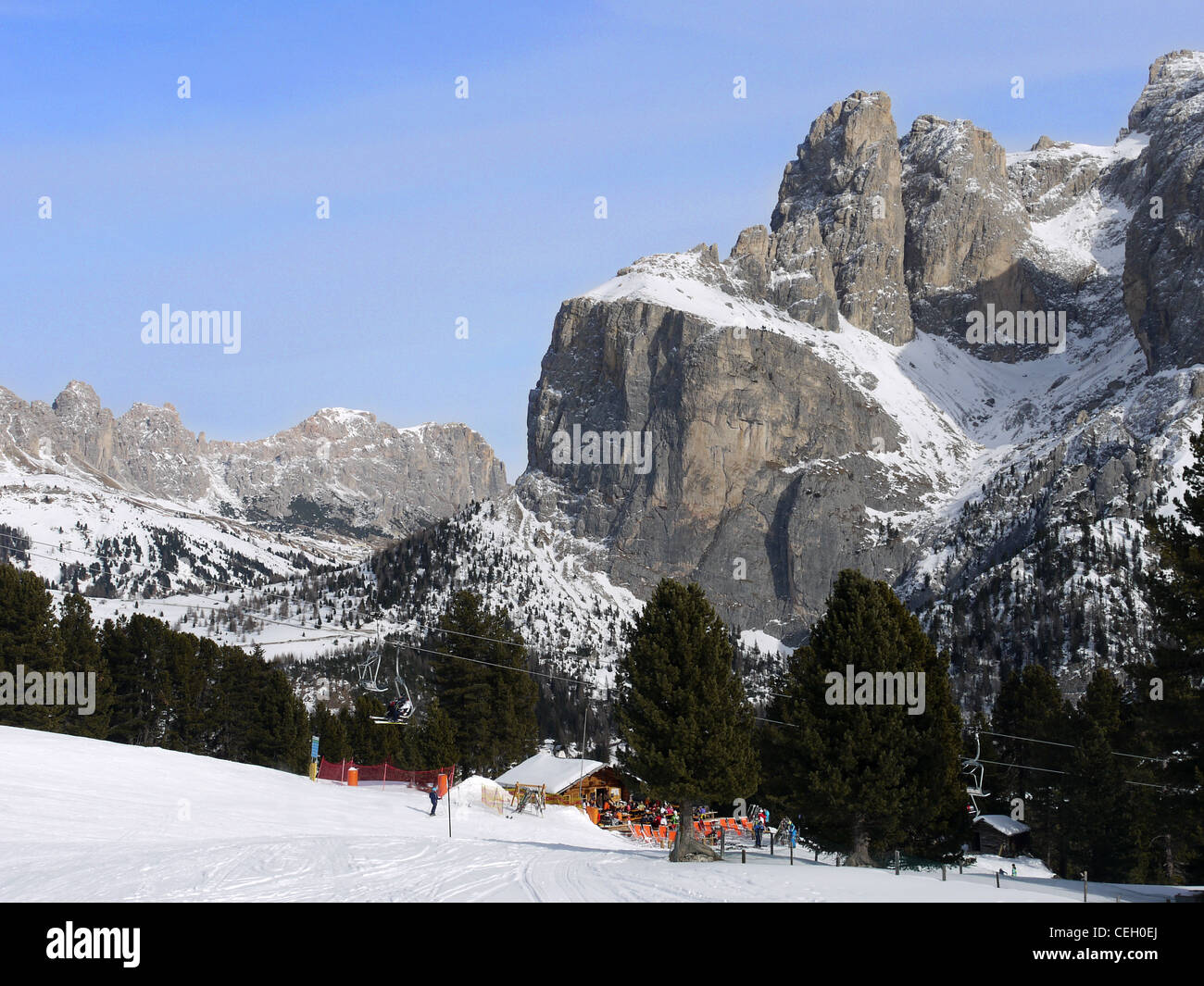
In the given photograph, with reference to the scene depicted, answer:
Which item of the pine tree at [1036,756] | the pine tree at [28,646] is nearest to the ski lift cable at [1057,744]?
the pine tree at [1036,756]

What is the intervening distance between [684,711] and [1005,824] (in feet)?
144

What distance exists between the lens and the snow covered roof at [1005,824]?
74938 millimetres

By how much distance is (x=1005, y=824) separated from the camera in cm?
7594

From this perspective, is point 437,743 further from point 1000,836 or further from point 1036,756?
point 1036,756

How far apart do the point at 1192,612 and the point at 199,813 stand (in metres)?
35.1

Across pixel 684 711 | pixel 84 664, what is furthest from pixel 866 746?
pixel 84 664

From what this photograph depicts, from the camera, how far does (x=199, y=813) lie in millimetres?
43875

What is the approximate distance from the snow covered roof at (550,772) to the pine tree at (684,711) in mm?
33383

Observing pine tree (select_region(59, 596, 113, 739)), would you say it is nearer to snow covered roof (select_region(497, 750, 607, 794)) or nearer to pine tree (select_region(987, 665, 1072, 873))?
snow covered roof (select_region(497, 750, 607, 794))

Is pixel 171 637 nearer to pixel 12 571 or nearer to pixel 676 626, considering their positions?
pixel 12 571

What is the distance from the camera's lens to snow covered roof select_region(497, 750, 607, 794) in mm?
75562

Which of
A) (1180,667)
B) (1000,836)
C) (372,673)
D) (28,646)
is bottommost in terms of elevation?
(1000,836)

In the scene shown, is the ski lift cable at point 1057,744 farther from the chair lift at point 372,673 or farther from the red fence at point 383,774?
the chair lift at point 372,673
